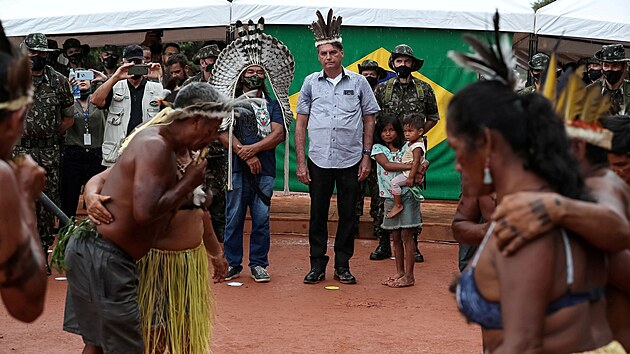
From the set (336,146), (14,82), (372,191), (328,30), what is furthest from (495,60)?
(372,191)

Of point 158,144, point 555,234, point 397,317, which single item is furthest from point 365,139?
point 555,234

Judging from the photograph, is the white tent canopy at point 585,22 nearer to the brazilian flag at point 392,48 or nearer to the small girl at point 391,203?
the brazilian flag at point 392,48

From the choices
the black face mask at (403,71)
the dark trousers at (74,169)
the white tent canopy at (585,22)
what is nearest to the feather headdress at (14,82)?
the dark trousers at (74,169)

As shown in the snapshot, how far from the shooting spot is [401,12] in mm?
11289

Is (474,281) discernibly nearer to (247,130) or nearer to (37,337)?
(37,337)

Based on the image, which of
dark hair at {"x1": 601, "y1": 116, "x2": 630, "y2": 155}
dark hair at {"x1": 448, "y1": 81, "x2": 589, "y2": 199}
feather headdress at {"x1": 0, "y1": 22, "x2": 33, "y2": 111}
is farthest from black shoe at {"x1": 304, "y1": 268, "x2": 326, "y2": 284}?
dark hair at {"x1": 448, "y1": 81, "x2": 589, "y2": 199}

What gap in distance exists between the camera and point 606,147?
10.3 ft

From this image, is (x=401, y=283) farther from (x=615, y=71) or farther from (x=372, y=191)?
(x=615, y=71)

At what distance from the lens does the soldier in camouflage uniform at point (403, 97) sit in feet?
31.3

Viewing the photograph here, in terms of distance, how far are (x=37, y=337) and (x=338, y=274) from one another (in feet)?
9.62

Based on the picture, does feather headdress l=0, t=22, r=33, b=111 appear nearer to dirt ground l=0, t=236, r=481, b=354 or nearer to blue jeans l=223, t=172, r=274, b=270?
dirt ground l=0, t=236, r=481, b=354

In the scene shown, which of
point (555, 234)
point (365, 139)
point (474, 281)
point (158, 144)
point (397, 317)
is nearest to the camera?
point (555, 234)

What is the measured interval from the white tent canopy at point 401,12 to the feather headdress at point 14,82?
8261 millimetres

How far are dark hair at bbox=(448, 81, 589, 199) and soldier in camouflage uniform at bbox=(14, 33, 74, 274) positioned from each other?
646 cm
